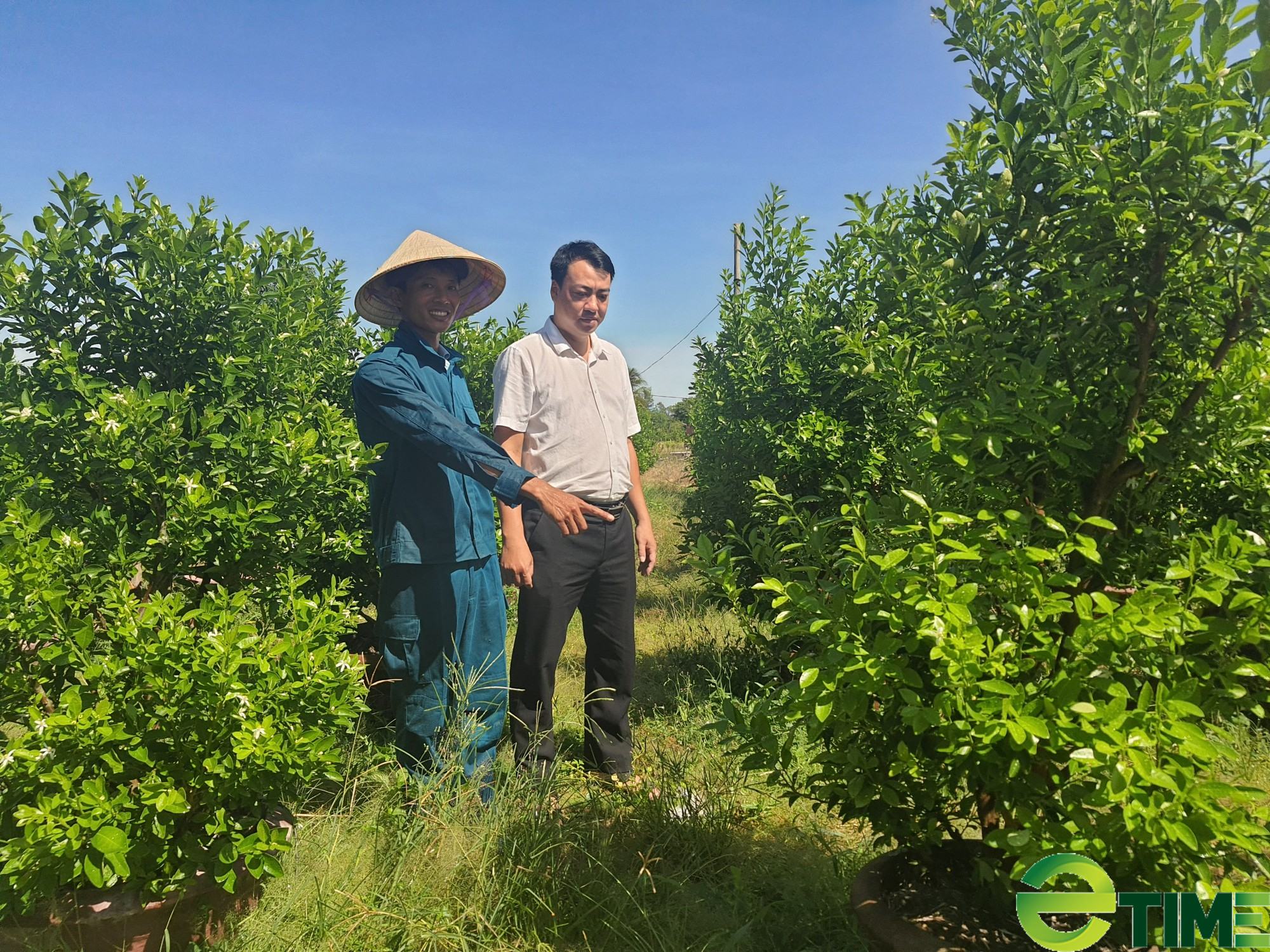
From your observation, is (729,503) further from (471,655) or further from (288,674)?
(288,674)

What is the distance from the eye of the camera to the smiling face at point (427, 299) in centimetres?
336

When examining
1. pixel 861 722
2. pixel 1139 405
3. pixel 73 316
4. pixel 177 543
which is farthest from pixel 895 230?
pixel 73 316

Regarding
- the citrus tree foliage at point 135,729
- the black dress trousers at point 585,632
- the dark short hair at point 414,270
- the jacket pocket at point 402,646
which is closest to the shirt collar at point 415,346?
the dark short hair at point 414,270

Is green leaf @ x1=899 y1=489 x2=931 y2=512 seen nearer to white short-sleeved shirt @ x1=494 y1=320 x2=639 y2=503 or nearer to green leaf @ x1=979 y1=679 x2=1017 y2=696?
green leaf @ x1=979 y1=679 x2=1017 y2=696

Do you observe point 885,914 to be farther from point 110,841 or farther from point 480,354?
point 480,354

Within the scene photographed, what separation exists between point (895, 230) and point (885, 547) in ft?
2.94

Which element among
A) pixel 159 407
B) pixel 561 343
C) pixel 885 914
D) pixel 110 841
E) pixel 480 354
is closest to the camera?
pixel 885 914

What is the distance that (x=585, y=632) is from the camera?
3752mm

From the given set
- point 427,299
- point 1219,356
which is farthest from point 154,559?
point 1219,356

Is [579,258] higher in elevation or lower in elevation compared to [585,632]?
higher

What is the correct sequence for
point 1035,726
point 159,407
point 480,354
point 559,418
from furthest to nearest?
point 480,354
point 559,418
point 159,407
point 1035,726

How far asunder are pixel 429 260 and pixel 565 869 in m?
2.42

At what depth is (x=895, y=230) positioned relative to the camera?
7.22 feet

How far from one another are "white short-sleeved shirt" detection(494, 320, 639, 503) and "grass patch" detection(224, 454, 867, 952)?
45.5 inches
